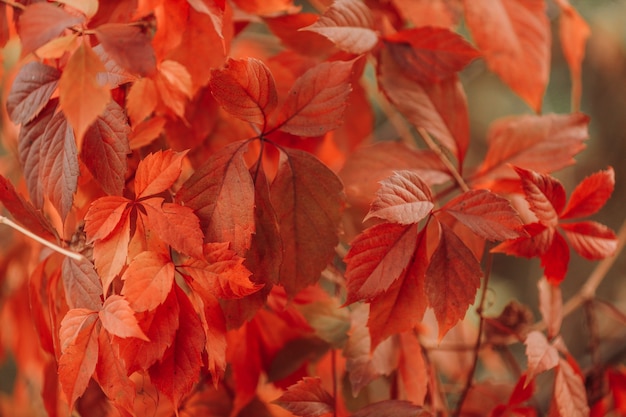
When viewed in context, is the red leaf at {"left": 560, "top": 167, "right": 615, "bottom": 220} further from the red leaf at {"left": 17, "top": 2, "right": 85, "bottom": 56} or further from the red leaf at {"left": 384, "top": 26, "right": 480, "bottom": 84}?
the red leaf at {"left": 17, "top": 2, "right": 85, "bottom": 56}

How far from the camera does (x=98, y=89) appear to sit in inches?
9.8

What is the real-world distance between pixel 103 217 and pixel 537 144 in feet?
→ 0.89

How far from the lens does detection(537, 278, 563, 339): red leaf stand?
15.2 inches

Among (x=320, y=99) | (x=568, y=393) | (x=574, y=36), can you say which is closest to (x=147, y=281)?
(x=320, y=99)

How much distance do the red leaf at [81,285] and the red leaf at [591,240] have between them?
26cm

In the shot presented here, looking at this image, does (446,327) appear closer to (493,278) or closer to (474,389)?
(474,389)

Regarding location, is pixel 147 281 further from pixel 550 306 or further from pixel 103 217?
pixel 550 306

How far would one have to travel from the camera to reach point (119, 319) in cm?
28

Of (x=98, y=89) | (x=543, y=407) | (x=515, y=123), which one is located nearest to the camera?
(x=98, y=89)

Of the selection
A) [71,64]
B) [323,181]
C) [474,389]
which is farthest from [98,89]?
[474,389]

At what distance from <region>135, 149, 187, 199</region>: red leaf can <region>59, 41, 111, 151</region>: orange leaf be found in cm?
5

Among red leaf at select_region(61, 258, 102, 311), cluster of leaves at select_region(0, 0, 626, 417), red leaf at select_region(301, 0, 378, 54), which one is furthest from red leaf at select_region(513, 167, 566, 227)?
red leaf at select_region(61, 258, 102, 311)

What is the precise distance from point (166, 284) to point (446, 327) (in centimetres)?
14

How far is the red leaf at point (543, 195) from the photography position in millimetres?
323
